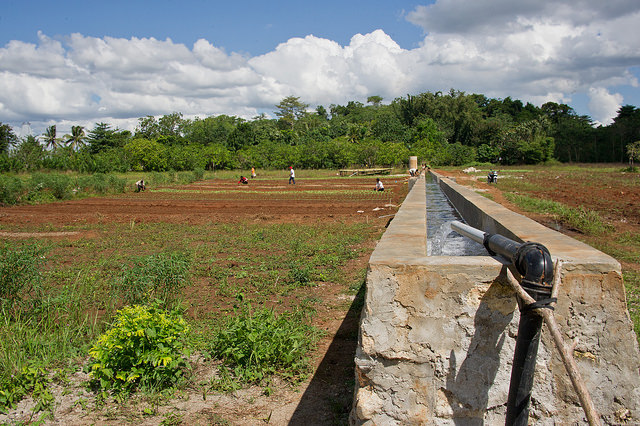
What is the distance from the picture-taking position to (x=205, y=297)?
20.5 ft

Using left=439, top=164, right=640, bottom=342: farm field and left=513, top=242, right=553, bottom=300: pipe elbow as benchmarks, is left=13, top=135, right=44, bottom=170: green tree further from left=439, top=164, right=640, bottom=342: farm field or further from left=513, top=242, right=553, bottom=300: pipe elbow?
left=513, top=242, right=553, bottom=300: pipe elbow

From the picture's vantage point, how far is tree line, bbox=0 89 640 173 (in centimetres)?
4794

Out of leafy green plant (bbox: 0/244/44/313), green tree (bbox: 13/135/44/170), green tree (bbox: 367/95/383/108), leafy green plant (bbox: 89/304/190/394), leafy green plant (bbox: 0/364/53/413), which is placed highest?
green tree (bbox: 367/95/383/108)

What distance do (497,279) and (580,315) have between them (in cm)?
46

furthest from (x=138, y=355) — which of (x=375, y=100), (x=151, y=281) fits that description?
(x=375, y=100)

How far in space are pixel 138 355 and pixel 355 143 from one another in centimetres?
5483

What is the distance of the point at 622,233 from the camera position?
10891 mm

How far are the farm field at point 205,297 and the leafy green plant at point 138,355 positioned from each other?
13 centimetres

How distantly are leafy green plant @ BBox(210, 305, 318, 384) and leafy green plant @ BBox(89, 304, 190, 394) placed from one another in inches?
18.0

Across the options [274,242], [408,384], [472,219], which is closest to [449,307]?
[408,384]

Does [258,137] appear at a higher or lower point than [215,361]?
higher

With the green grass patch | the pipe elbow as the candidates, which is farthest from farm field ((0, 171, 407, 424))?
the green grass patch

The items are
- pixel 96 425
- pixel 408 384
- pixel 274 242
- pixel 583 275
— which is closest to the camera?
pixel 583 275

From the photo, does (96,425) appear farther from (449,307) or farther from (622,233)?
(622,233)
